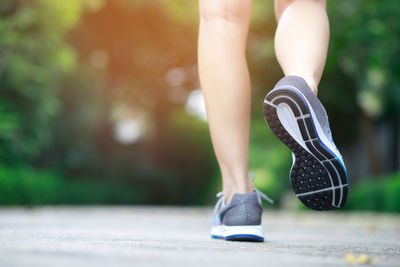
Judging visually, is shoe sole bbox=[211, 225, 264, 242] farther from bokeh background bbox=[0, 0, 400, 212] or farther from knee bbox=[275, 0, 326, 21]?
bokeh background bbox=[0, 0, 400, 212]

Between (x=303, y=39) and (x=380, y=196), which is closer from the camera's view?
(x=303, y=39)

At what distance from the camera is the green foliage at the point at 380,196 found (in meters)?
10.0

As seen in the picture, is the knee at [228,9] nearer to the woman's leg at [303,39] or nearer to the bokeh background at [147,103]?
the woman's leg at [303,39]

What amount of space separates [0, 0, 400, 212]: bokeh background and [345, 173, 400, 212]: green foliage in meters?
0.04

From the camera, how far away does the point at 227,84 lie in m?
2.49

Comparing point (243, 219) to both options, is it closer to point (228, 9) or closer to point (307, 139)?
point (307, 139)

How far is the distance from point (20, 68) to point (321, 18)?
8790mm

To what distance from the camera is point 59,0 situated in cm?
1020

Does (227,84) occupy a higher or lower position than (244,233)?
higher

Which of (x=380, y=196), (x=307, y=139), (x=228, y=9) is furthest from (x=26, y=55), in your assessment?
(x=307, y=139)

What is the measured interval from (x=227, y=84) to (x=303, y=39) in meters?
0.34

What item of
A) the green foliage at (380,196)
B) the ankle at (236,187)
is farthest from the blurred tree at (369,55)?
the ankle at (236,187)

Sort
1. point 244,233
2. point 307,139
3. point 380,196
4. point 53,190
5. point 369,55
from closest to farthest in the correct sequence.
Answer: point 307,139 < point 244,233 < point 369,55 < point 380,196 < point 53,190

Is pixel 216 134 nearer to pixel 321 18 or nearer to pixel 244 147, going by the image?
pixel 244 147
